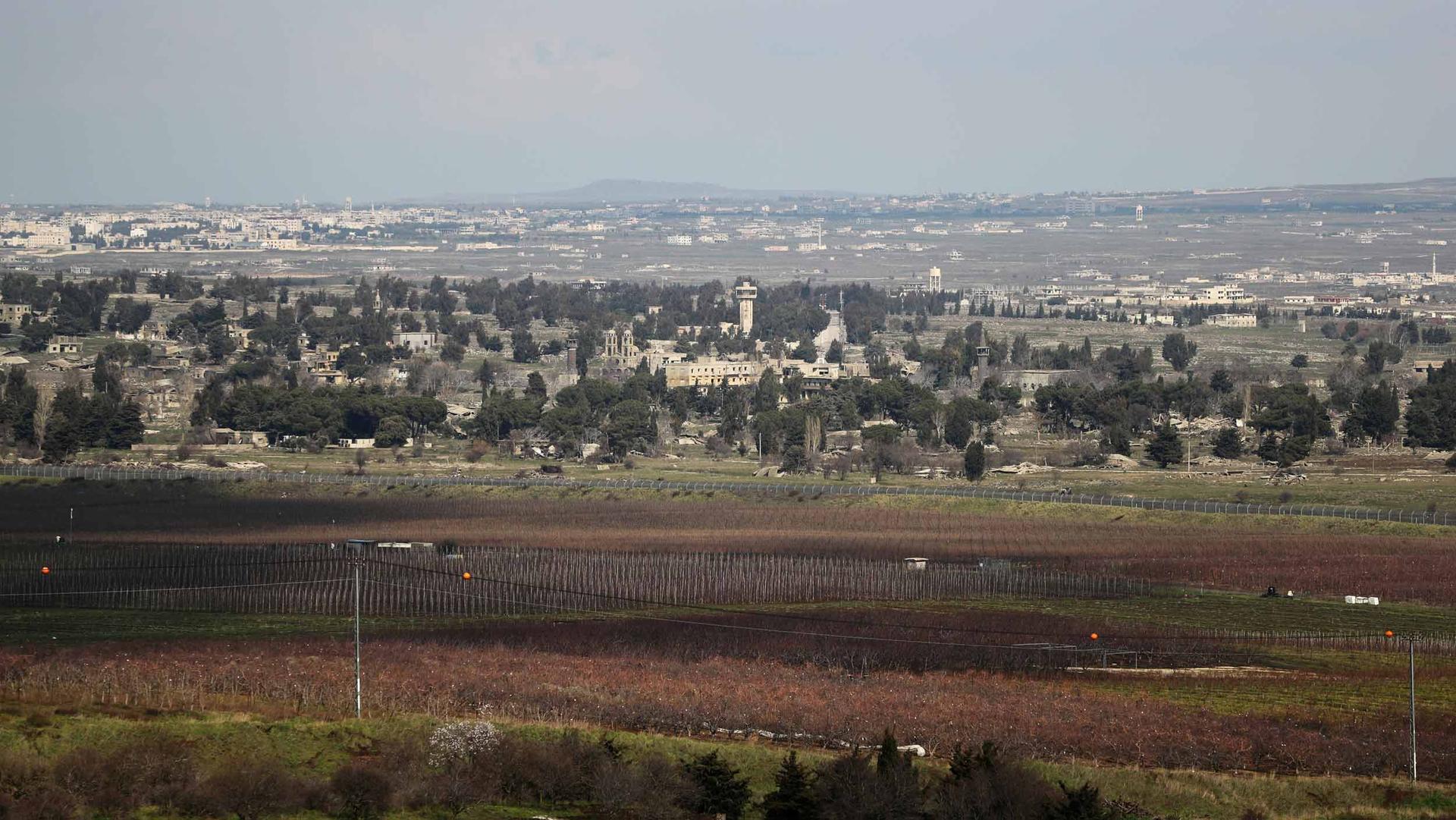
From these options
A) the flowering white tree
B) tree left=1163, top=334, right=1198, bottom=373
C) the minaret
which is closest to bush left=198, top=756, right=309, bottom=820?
the flowering white tree

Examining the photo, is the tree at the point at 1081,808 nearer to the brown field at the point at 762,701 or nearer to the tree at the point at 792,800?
the tree at the point at 792,800

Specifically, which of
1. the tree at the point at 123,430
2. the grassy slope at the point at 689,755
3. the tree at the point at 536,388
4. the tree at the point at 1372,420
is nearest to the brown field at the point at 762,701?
the grassy slope at the point at 689,755

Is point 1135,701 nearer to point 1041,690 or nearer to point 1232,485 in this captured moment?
point 1041,690

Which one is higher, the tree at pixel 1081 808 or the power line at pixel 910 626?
the tree at pixel 1081 808

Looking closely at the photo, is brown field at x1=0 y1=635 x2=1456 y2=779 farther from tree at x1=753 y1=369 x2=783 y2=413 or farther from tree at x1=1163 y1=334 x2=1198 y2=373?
tree at x1=1163 y1=334 x2=1198 y2=373

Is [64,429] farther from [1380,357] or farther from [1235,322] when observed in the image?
[1235,322]
